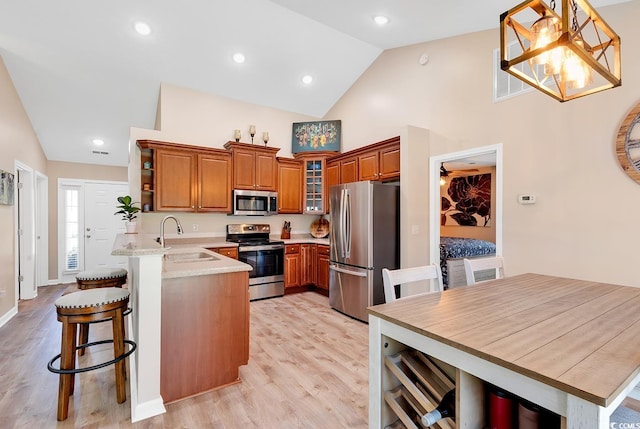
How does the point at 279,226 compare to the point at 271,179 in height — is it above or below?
below

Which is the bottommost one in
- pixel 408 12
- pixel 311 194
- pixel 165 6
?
pixel 311 194

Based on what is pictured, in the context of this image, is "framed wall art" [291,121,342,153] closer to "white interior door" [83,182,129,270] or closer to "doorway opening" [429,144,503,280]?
"doorway opening" [429,144,503,280]

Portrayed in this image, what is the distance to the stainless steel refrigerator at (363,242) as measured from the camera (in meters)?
3.73

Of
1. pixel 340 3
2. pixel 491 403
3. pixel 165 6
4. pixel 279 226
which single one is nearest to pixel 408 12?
pixel 340 3

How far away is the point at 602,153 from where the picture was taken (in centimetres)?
255

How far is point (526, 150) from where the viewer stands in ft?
9.89

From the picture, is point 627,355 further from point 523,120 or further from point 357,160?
point 357,160

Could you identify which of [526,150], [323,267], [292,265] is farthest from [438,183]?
[292,265]

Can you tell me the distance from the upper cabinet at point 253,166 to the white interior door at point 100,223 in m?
3.14

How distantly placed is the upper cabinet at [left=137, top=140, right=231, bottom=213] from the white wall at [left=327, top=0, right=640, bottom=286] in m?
2.73

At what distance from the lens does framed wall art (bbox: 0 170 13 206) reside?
3.59m

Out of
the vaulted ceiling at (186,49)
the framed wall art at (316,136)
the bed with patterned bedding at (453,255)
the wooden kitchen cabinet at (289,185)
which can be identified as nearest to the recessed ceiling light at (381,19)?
the vaulted ceiling at (186,49)

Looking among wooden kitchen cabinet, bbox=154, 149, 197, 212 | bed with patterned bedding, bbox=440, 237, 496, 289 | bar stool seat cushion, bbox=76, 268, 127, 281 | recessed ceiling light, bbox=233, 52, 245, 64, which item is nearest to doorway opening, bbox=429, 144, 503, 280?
bed with patterned bedding, bbox=440, 237, 496, 289

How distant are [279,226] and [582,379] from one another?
496cm
